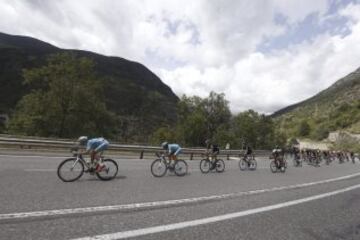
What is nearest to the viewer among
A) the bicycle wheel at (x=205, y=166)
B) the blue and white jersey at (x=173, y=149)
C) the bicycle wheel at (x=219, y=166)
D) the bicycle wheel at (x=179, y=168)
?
the bicycle wheel at (x=179, y=168)

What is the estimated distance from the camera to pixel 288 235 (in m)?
6.41

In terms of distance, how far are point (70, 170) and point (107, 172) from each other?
1.35m

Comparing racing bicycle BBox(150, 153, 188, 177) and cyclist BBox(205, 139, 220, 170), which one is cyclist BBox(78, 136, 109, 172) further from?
cyclist BBox(205, 139, 220, 170)

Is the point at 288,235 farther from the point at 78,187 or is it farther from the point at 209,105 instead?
the point at 209,105

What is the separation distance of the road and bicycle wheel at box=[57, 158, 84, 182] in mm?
234

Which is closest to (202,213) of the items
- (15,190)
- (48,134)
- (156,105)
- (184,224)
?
(184,224)

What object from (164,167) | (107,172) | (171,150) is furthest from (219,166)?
(107,172)

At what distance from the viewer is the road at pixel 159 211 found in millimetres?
5930

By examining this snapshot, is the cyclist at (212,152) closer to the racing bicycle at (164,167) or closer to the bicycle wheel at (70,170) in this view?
the racing bicycle at (164,167)

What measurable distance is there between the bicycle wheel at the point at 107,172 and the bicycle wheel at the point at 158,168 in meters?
2.38

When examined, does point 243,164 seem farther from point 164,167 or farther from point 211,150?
point 164,167

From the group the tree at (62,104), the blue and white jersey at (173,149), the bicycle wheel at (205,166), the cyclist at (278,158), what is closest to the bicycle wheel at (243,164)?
the cyclist at (278,158)

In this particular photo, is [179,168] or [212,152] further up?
[212,152]

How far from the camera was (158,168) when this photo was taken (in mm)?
15516
